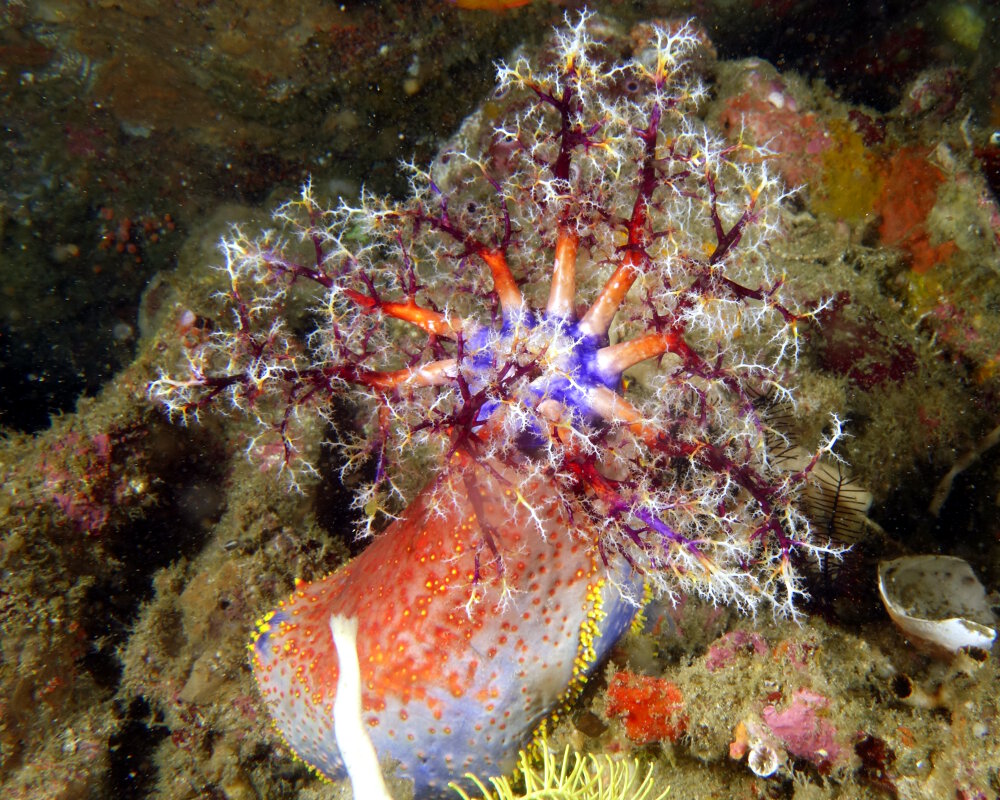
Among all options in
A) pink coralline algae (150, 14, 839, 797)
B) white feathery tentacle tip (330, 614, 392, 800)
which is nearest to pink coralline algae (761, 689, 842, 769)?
pink coralline algae (150, 14, 839, 797)

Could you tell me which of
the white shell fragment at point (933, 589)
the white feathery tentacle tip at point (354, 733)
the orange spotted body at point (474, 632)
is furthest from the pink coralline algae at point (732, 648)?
the white feathery tentacle tip at point (354, 733)

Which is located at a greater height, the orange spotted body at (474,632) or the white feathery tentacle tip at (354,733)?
the orange spotted body at (474,632)

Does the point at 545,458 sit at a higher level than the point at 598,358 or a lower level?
lower

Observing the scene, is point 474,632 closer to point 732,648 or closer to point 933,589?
point 732,648

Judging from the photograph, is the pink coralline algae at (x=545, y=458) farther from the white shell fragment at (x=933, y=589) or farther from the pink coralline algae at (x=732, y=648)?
the white shell fragment at (x=933, y=589)

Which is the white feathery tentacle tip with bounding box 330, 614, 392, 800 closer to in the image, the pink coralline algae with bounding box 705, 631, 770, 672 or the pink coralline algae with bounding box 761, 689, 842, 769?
the pink coralline algae with bounding box 705, 631, 770, 672

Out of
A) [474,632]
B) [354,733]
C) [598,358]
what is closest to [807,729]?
[474,632]

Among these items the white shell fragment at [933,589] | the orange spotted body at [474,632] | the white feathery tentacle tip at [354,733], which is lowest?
the white feathery tentacle tip at [354,733]
